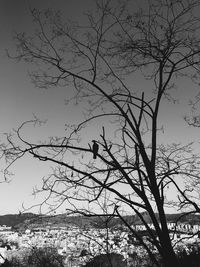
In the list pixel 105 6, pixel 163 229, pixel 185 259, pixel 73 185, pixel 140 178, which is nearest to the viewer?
pixel 163 229

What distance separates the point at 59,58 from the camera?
207 inches

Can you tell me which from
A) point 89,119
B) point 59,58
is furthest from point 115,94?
point 59,58

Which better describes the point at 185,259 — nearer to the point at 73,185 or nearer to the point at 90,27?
the point at 73,185

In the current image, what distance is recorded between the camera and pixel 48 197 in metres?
4.52

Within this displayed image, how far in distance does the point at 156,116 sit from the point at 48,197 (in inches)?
85.5

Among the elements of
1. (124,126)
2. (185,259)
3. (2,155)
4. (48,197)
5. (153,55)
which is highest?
(153,55)

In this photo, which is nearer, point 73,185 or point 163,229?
point 163,229

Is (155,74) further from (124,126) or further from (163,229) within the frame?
(163,229)

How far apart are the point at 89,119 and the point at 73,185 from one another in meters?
1.18

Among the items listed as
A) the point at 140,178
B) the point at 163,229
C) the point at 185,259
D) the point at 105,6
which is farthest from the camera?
the point at 185,259

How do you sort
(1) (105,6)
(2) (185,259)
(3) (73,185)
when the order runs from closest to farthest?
(3) (73,185)
(1) (105,6)
(2) (185,259)

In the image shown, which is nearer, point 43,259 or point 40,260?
point 40,260

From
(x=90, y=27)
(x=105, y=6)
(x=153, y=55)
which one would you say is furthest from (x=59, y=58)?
(x=153, y=55)

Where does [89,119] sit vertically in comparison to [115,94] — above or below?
below
